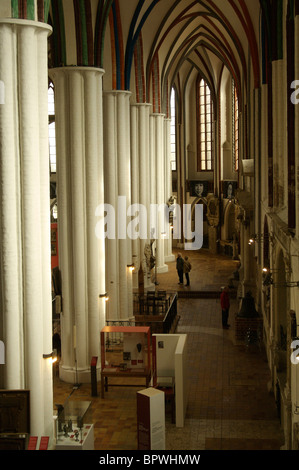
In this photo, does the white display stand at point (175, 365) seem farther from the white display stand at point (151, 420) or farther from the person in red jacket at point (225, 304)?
the person in red jacket at point (225, 304)

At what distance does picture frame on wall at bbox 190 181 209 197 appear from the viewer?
132ft

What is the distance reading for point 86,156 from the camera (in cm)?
1603

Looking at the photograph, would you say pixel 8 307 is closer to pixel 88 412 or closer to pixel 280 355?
pixel 88 412

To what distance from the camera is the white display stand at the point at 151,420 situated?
11.3 metres

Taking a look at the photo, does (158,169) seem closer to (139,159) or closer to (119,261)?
(139,159)

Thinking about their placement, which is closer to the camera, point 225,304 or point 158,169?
point 225,304

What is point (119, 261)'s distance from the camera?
20.3 m

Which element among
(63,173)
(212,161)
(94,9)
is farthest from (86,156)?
(212,161)

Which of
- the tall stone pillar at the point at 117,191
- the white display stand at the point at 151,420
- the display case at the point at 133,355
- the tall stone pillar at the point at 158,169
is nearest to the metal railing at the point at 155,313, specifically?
the tall stone pillar at the point at 117,191

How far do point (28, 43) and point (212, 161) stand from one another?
3053 centimetres

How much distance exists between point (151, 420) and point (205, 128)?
3173 cm

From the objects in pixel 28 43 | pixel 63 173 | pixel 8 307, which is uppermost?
pixel 28 43

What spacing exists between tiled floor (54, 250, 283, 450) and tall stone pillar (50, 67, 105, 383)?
109cm

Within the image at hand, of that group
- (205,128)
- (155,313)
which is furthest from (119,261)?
(205,128)
